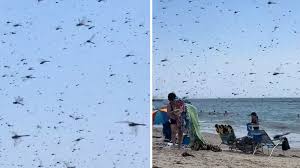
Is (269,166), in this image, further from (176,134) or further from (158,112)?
(158,112)

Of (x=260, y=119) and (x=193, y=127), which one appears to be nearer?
(x=193, y=127)

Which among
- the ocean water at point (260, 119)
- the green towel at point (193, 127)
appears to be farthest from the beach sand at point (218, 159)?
the ocean water at point (260, 119)

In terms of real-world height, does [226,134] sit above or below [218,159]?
above

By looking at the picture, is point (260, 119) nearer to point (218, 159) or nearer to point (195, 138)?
point (195, 138)

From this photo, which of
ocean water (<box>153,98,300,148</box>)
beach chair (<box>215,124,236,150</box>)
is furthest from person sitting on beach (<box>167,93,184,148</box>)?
beach chair (<box>215,124,236,150</box>)

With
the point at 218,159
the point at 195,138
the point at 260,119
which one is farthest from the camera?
the point at 260,119

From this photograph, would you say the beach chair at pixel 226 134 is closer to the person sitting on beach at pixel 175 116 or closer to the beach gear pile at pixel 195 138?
the beach gear pile at pixel 195 138

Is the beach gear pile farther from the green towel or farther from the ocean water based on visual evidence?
the ocean water

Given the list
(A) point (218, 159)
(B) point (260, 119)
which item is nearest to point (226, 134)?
(A) point (218, 159)

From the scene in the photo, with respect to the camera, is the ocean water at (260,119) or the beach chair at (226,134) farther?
the ocean water at (260,119)
